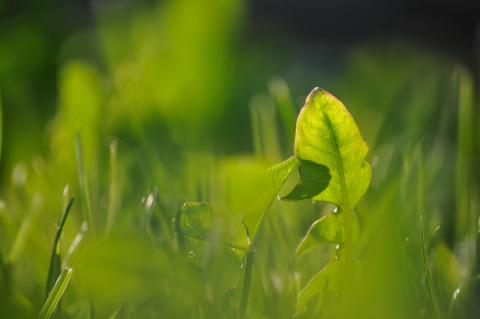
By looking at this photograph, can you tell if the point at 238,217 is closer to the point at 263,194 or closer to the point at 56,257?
the point at 263,194

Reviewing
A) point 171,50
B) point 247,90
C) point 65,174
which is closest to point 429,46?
point 247,90

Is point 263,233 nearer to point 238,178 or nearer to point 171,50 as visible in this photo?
point 238,178

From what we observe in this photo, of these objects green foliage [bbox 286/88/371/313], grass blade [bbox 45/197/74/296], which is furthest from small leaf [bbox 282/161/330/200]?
grass blade [bbox 45/197/74/296]

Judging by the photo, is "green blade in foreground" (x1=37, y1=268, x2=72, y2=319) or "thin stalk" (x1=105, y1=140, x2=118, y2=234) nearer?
"green blade in foreground" (x1=37, y1=268, x2=72, y2=319)

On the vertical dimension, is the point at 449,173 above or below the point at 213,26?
below

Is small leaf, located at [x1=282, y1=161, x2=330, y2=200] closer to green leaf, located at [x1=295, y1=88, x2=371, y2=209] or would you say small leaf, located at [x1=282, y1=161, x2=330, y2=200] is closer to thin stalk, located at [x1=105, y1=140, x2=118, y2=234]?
green leaf, located at [x1=295, y1=88, x2=371, y2=209]

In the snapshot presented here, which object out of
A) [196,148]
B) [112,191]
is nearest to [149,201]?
[112,191]
